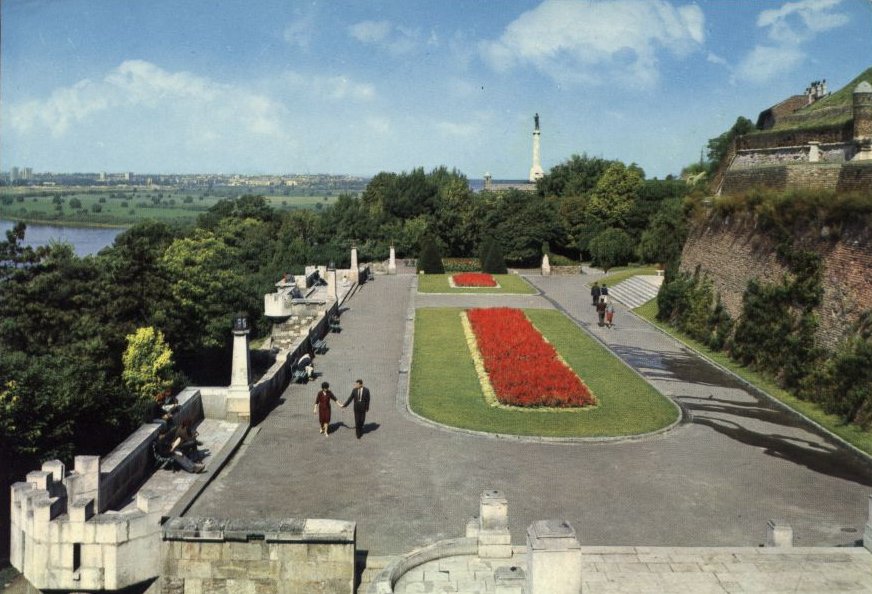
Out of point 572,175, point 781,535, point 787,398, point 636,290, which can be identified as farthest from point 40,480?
point 572,175

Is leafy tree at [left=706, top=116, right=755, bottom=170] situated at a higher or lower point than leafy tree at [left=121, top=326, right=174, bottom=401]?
higher

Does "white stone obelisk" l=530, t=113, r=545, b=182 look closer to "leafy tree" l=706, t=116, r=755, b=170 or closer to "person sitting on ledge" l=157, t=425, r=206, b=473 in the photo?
"leafy tree" l=706, t=116, r=755, b=170

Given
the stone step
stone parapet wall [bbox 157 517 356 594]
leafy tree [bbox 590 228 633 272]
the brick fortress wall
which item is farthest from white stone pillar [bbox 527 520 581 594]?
leafy tree [bbox 590 228 633 272]

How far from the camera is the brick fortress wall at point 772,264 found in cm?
1858

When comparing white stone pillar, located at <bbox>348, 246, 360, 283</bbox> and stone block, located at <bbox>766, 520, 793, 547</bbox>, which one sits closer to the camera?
stone block, located at <bbox>766, 520, 793, 547</bbox>

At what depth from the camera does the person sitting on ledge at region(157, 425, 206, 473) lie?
526 inches

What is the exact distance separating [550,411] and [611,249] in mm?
39256

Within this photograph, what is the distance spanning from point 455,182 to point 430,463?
182ft

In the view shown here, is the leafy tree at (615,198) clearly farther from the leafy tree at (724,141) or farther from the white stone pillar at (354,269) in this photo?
the white stone pillar at (354,269)

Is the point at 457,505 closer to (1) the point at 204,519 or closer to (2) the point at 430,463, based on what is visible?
(2) the point at 430,463

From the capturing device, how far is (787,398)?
63.5ft

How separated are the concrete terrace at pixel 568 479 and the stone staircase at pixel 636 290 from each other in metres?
17.3

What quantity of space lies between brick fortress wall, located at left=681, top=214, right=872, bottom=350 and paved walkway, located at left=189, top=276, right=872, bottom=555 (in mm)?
2888

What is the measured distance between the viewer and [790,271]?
21562mm
